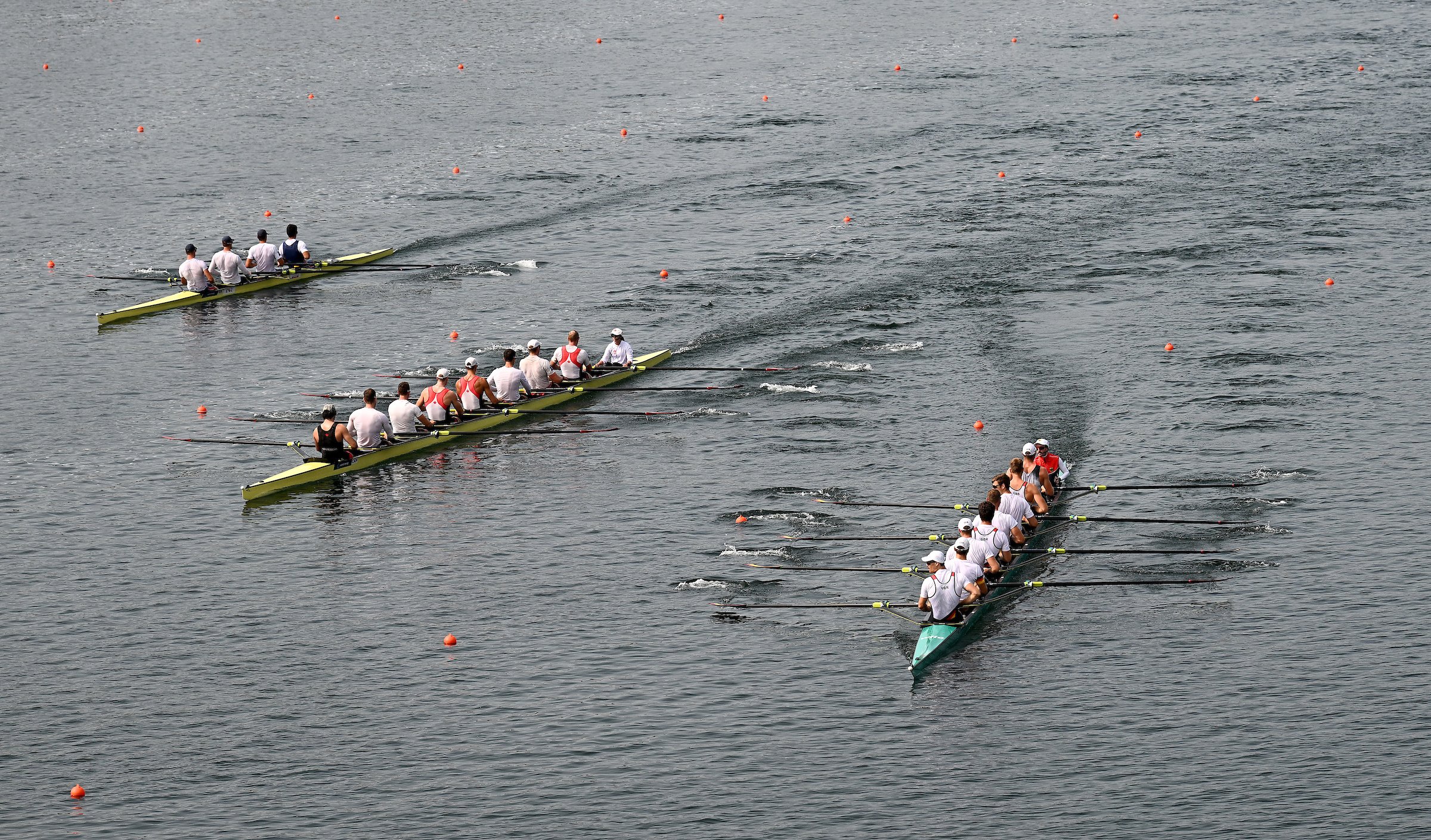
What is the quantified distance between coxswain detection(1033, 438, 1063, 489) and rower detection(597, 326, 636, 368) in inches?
456

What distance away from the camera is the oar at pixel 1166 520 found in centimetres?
3350

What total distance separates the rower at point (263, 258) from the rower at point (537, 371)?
13.8 meters

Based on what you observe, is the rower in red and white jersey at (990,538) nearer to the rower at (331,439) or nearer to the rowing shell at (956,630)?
the rowing shell at (956,630)

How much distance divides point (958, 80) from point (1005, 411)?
37.3m

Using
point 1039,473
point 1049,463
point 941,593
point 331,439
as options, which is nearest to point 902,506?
point 1039,473

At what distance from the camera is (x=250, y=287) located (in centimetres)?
5231

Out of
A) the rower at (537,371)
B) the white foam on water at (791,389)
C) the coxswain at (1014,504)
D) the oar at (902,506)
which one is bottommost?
the oar at (902,506)

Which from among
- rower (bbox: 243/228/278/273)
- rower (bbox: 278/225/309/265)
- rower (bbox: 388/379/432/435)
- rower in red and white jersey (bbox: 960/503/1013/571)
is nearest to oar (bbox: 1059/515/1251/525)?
rower in red and white jersey (bbox: 960/503/1013/571)

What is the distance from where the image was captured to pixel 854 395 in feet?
139

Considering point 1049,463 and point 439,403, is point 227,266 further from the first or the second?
point 1049,463

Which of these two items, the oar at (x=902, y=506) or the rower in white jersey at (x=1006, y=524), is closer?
the rower in white jersey at (x=1006, y=524)

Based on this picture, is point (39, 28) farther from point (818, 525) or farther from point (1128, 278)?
point (818, 525)

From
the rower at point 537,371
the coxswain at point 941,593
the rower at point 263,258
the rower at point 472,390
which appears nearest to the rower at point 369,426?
the rower at point 472,390

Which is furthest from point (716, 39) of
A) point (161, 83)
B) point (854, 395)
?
point (854, 395)
